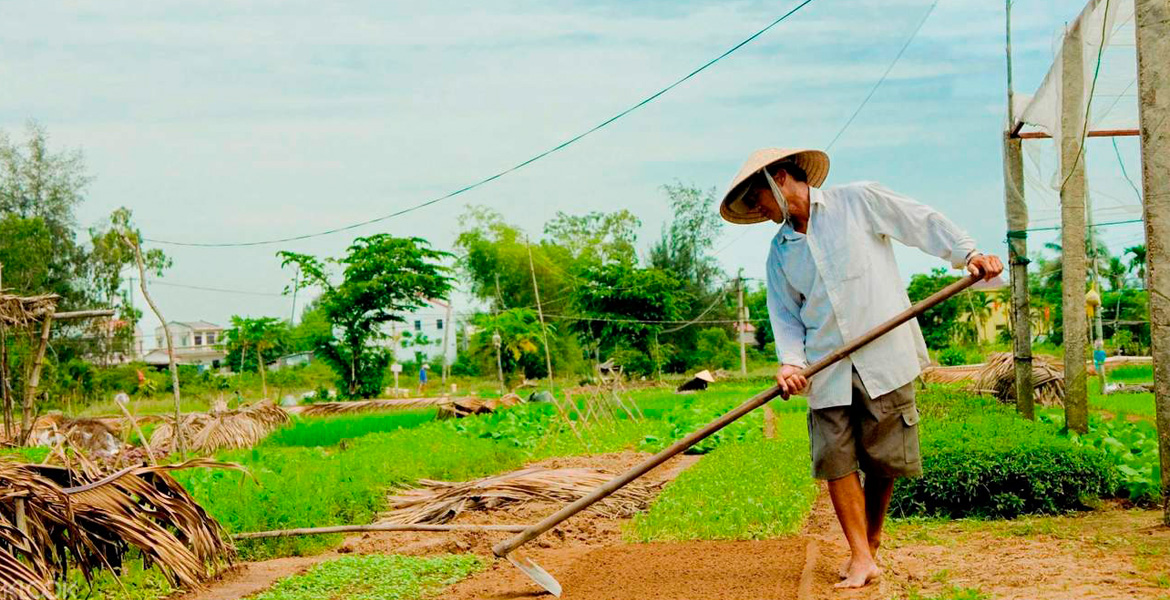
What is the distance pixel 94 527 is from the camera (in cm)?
550

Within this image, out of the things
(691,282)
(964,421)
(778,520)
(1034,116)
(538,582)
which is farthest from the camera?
(691,282)

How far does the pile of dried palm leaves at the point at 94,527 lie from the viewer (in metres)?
5.00

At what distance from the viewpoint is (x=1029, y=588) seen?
4.45 metres

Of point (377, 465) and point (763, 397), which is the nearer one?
point (763, 397)

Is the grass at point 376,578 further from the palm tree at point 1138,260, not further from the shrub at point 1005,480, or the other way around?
the palm tree at point 1138,260

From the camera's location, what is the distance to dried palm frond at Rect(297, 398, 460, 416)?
28.9 metres

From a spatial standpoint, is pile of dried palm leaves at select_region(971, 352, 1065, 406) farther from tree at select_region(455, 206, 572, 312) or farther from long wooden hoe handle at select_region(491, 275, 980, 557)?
tree at select_region(455, 206, 572, 312)

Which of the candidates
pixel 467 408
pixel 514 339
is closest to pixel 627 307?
pixel 514 339

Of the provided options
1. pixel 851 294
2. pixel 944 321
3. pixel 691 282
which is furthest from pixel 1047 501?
pixel 691 282

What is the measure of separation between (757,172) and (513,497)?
162 inches

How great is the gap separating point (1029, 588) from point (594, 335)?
36.2 metres

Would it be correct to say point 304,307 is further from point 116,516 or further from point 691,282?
point 116,516

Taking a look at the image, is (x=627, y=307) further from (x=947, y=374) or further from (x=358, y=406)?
(x=947, y=374)

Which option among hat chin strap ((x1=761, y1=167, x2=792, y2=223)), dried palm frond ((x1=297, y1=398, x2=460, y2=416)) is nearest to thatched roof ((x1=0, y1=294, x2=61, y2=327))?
hat chin strap ((x1=761, y1=167, x2=792, y2=223))
